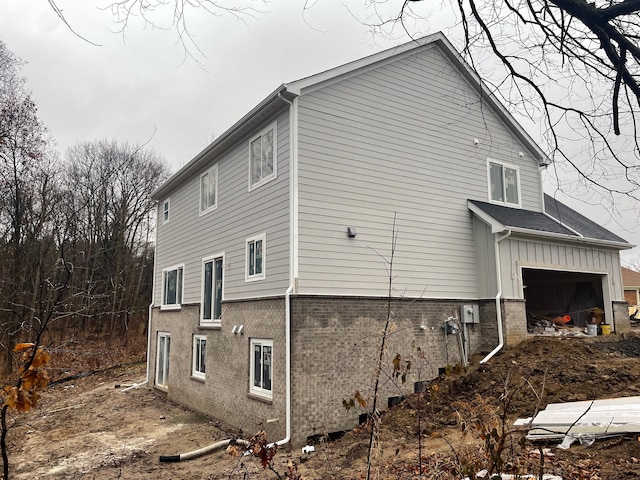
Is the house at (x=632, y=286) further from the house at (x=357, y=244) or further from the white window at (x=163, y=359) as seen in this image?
the white window at (x=163, y=359)

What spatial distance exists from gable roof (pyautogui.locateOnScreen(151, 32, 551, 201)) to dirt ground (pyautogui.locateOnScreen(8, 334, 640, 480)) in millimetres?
4428

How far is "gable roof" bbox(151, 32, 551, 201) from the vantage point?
396 inches

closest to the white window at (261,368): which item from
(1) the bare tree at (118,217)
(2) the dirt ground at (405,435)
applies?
(2) the dirt ground at (405,435)

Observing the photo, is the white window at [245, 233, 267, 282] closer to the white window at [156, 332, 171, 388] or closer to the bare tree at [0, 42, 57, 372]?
the white window at [156, 332, 171, 388]

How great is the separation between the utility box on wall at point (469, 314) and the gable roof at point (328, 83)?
410 cm

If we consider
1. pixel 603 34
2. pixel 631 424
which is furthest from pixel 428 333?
pixel 603 34

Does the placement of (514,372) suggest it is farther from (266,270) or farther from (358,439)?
(266,270)

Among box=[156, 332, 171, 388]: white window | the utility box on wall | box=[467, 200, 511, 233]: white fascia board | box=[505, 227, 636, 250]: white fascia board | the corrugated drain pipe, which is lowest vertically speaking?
the corrugated drain pipe

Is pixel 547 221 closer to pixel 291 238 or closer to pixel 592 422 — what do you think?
pixel 291 238

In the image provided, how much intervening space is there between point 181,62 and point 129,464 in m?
8.39

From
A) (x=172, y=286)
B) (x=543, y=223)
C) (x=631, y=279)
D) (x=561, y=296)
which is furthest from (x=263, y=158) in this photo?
(x=631, y=279)

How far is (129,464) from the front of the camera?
9211 millimetres

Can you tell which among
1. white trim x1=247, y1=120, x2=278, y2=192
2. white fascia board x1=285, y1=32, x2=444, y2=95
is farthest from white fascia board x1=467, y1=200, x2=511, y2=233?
white trim x1=247, y1=120, x2=278, y2=192

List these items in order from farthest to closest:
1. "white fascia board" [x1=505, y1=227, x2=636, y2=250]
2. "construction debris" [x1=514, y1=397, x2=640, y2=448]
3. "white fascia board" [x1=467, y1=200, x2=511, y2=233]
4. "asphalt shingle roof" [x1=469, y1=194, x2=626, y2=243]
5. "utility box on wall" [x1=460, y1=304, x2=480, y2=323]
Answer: "asphalt shingle roof" [x1=469, y1=194, x2=626, y2=243]
"utility box on wall" [x1=460, y1=304, x2=480, y2=323]
"white fascia board" [x1=505, y1=227, x2=636, y2=250]
"white fascia board" [x1=467, y1=200, x2=511, y2=233]
"construction debris" [x1=514, y1=397, x2=640, y2=448]
